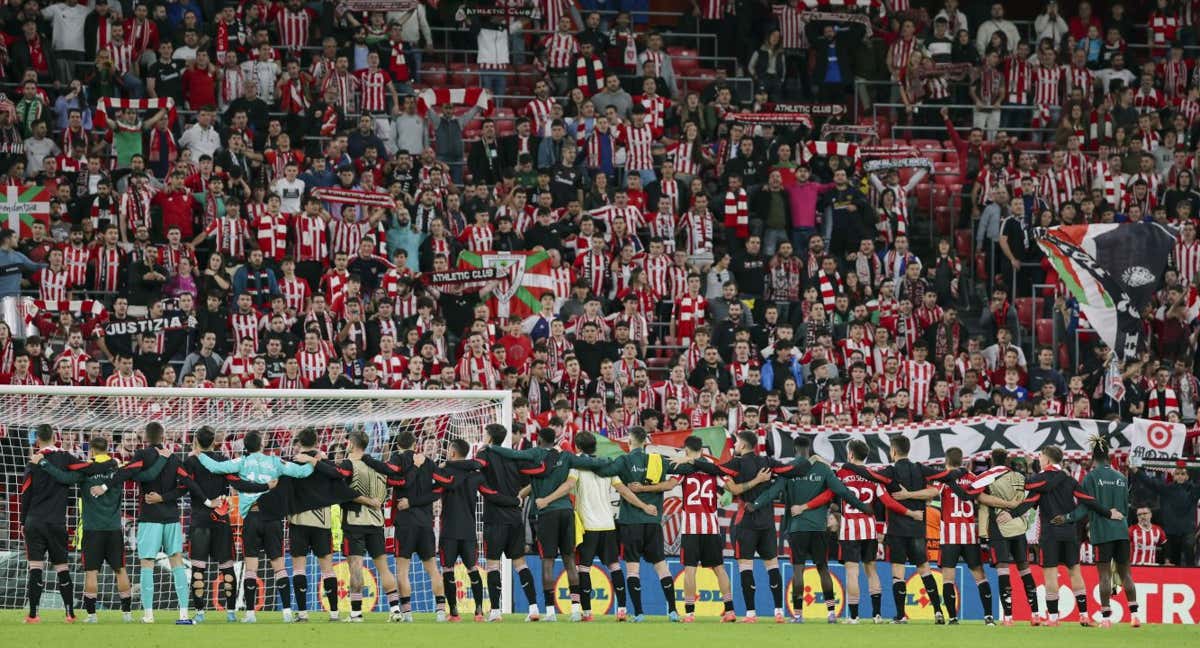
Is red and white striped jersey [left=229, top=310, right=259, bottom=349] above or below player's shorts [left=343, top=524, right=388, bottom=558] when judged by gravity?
above

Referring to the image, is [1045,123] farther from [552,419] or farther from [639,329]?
[552,419]

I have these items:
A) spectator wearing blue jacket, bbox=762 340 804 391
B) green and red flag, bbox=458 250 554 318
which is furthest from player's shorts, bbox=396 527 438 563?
green and red flag, bbox=458 250 554 318

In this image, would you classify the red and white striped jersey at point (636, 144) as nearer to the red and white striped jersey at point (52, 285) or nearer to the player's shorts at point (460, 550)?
the red and white striped jersey at point (52, 285)

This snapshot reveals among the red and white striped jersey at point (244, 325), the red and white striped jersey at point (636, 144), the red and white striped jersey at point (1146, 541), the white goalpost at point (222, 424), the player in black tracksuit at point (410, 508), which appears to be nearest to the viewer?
the player in black tracksuit at point (410, 508)

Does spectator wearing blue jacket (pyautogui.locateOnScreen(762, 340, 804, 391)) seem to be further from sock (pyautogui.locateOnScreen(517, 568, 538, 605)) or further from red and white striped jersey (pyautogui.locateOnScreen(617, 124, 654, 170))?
sock (pyautogui.locateOnScreen(517, 568, 538, 605))

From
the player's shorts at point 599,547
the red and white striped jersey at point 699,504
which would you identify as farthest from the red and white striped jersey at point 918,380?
the player's shorts at point 599,547

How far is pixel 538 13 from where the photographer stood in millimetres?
32344

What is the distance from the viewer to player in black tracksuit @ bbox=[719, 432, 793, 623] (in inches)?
767

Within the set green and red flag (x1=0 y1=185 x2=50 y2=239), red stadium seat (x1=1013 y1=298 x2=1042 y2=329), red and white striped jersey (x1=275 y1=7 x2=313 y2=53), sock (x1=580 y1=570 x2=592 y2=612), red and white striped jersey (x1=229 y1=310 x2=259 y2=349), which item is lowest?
sock (x1=580 y1=570 x2=592 y2=612)

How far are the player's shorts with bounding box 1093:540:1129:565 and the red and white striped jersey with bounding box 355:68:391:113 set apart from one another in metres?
14.5

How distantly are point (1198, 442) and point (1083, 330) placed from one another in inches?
130

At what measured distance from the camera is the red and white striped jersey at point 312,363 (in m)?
24.5

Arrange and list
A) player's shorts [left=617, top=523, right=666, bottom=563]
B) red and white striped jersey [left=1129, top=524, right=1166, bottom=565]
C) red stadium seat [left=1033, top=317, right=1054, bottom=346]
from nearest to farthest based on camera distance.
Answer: player's shorts [left=617, top=523, right=666, bottom=563] → red and white striped jersey [left=1129, top=524, right=1166, bottom=565] → red stadium seat [left=1033, top=317, right=1054, bottom=346]

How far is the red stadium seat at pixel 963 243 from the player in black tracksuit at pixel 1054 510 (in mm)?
11434
